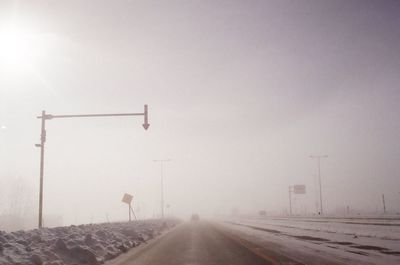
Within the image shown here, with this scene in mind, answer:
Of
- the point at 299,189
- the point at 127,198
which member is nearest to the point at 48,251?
the point at 127,198

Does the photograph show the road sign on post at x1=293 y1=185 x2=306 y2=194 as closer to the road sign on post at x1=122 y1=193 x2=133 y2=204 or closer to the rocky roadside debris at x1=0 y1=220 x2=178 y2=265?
the road sign on post at x1=122 y1=193 x2=133 y2=204

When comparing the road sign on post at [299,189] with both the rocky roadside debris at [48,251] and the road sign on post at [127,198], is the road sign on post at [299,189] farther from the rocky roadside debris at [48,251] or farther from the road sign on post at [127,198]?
the rocky roadside debris at [48,251]

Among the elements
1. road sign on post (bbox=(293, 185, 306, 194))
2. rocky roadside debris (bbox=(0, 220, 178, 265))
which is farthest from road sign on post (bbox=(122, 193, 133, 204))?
road sign on post (bbox=(293, 185, 306, 194))

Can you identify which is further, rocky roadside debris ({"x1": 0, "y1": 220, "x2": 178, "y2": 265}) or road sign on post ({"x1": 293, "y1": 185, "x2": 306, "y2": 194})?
road sign on post ({"x1": 293, "y1": 185, "x2": 306, "y2": 194})

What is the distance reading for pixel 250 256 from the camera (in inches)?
534

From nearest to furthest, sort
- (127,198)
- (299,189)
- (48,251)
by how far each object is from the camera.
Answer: (48,251), (127,198), (299,189)

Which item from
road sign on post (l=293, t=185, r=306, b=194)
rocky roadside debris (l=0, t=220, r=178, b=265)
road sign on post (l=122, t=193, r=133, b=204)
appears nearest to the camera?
Answer: rocky roadside debris (l=0, t=220, r=178, b=265)

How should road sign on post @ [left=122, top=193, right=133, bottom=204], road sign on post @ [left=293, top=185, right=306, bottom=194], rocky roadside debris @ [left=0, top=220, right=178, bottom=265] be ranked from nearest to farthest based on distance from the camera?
rocky roadside debris @ [left=0, top=220, right=178, bottom=265] < road sign on post @ [left=122, top=193, right=133, bottom=204] < road sign on post @ [left=293, top=185, right=306, bottom=194]

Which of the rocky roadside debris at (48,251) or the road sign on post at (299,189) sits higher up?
the road sign on post at (299,189)

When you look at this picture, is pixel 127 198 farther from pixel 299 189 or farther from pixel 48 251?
pixel 299 189

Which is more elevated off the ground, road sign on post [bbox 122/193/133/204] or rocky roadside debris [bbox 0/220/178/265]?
road sign on post [bbox 122/193/133/204]

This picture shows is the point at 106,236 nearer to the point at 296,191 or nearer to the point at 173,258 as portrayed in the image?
the point at 173,258

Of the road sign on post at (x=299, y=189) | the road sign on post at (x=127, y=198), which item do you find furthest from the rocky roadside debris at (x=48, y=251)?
the road sign on post at (x=299, y=189)

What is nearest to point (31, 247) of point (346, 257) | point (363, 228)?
point (346, 257)
